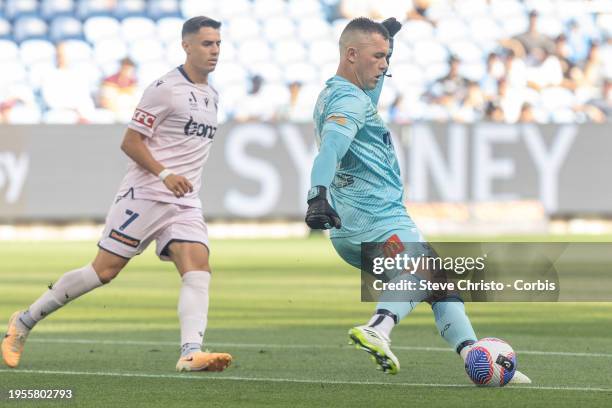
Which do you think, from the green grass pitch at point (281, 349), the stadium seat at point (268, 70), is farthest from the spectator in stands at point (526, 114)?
the green grass pitch at point (281, 349)

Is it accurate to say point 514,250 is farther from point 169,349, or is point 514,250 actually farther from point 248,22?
point 169,349

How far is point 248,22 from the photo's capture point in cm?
3062

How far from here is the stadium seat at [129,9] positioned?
30.8 m

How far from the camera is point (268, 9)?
31.0m

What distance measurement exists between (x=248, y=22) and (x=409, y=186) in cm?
666

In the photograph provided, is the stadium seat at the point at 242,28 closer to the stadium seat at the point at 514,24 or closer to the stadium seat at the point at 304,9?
the stadium seat at the point at 304,9

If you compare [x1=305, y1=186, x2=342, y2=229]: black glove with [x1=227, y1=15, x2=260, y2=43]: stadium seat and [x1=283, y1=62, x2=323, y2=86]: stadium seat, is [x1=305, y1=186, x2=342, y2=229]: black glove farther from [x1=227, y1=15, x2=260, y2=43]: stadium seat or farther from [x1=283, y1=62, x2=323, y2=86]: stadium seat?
[x1=227, y1=15, x2=260, y2=43]: stadium seat

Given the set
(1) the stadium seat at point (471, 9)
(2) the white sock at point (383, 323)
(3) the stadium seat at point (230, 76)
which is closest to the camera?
(2) the white sock at point (383, 323)

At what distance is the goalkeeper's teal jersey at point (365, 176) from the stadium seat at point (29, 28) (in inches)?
925

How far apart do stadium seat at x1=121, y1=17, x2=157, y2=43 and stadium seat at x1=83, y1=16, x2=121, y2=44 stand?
0.16m

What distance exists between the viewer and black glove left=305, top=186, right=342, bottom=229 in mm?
6805

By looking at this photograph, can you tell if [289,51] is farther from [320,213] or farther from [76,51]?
[320,213]

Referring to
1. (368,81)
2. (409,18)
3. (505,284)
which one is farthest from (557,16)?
(368,81)

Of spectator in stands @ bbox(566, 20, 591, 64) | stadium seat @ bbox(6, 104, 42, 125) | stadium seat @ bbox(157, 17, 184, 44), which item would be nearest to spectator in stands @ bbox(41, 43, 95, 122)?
stadium seat @ bbox(6, 104, 42, 125)
